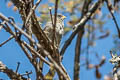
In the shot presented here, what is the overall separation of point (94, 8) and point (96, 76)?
518 mm

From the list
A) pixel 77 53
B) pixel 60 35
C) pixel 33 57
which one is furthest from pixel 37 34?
pixel 60 35

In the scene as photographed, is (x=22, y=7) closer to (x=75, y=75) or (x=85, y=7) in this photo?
(x=85, y=7)

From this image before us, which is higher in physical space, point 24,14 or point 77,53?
point 24,14

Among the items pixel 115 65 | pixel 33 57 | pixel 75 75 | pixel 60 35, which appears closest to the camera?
pixel 75 75

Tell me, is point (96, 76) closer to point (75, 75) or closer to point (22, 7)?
point (75, 75)

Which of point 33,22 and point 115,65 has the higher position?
point 33,22

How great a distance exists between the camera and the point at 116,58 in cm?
244

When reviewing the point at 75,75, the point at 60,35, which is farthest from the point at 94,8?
the point at 60,35

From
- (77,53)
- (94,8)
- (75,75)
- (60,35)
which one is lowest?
(75,75)

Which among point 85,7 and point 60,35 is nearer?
point 85,7

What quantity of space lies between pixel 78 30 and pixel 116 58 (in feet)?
2.20

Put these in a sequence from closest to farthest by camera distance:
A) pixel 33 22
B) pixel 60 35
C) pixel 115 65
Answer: pixel 33 22 < pixel 115 65 < pixel 60 35

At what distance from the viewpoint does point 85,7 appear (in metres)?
2.01

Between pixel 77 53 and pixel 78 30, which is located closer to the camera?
pixel 77 53
